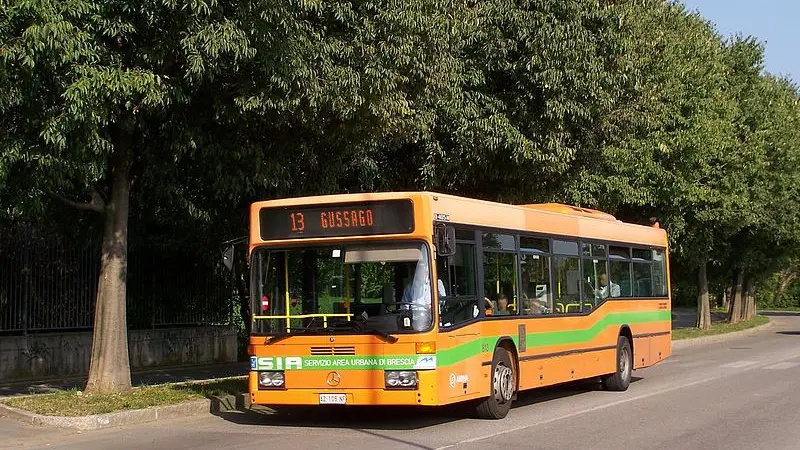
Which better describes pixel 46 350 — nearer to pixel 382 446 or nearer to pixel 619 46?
pixel 382 446

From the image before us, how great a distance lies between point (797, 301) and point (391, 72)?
2935 inches

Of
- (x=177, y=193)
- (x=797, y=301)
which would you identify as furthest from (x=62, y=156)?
(x=797, y=301)

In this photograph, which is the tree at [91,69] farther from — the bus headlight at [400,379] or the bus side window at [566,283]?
the bus side window at [566,283]

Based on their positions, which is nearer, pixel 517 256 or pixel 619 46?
pixel 517 256

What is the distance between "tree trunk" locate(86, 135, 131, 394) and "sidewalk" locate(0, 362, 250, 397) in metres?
1.65

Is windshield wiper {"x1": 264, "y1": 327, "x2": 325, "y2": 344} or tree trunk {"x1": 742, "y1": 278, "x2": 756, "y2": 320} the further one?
tree trunk {"x1": 742, "y1": 278, "x2": 756, "y2": 320}

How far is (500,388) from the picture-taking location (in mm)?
12977

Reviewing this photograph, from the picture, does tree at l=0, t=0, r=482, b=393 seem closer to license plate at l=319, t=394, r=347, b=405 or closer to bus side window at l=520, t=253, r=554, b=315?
bus side window at l=520, t=253, r=554, b=315

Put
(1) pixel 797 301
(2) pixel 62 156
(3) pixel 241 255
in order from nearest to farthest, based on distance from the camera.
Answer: (2) pixel 62 156
(3) pixel 241 255
(1) pixel 797 301

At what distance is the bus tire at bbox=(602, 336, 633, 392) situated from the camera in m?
17.0

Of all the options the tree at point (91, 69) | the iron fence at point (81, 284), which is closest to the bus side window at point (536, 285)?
the tree at point (91, 69)

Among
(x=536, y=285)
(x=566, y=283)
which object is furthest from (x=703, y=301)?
(x=536, y=285)

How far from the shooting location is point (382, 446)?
10.6 m

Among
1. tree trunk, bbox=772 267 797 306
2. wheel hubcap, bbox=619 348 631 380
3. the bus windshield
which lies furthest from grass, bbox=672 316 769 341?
tree trunk, bbox=772 267 797 306
